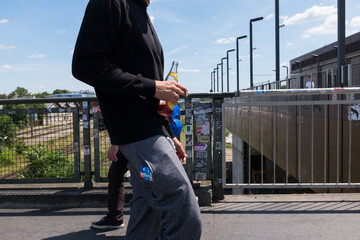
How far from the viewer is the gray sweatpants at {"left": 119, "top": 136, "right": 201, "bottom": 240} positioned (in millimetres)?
1637

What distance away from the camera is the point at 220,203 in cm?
432

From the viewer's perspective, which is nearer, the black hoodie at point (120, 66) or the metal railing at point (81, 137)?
the black hoodie at point (120, 66)

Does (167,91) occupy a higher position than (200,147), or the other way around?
(167,91)

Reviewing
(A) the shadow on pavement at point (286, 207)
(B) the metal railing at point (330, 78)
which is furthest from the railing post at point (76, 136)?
(B) the metal railing at point (330, 78)

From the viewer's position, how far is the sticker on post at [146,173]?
1.64 meters

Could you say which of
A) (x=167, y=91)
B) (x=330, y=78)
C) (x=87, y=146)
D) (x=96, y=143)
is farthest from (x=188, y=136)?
(x=330, y=78)

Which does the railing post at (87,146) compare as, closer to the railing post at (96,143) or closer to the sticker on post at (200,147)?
the railing post at (96,143)

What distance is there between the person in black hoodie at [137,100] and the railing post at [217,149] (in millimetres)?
2587

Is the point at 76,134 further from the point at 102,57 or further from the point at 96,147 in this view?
the point at 102,57

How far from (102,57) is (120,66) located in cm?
13

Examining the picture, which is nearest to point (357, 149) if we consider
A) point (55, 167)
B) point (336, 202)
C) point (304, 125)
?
point (304, 125)

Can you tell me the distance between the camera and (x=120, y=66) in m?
1.78

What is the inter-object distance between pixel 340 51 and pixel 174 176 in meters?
12.3

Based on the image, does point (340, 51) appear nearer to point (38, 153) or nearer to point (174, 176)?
point (38, 153)
